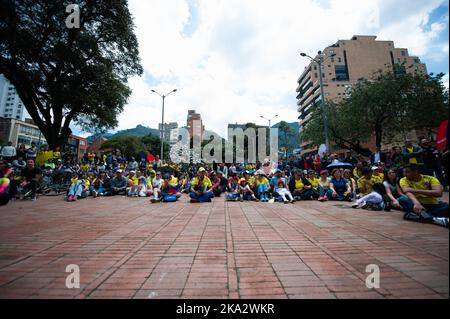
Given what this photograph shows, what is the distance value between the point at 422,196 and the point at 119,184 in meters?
11.4

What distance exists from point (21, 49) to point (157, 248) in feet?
62.7

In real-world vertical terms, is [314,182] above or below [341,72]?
below

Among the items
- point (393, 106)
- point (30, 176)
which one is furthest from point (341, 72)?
point (30, 176)

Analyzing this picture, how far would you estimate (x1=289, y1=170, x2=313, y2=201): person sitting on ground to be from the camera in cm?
841

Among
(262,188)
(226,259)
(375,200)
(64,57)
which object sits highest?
(64,57)

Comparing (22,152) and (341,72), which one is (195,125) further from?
(22,152)

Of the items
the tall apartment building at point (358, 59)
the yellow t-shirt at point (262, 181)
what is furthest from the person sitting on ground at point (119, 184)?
the tall apartment building at point (358, 59)

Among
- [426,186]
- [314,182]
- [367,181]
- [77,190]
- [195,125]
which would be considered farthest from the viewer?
[195,125]

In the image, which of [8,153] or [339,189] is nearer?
[339,189]

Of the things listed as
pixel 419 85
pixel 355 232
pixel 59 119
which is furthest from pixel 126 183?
pixel 419 85

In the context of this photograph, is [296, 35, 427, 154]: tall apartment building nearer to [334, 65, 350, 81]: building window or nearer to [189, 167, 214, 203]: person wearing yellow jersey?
[334, 65, 350, 81]: building window

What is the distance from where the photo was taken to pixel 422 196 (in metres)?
4.23
